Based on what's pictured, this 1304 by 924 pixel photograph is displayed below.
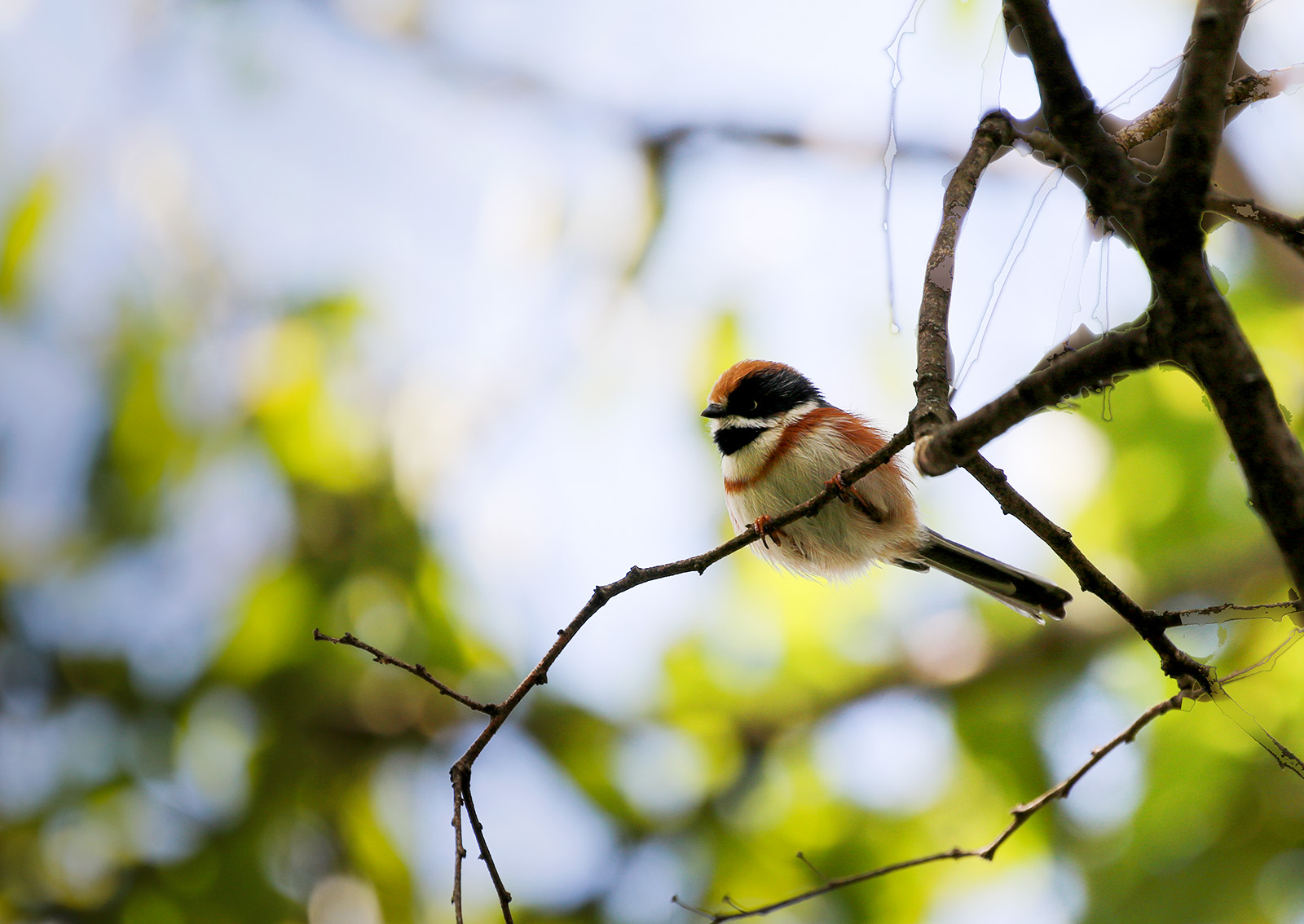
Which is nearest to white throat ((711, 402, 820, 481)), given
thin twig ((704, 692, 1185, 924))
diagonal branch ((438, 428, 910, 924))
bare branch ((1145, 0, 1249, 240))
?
diagonal branch ((438, 428, 910, 924))

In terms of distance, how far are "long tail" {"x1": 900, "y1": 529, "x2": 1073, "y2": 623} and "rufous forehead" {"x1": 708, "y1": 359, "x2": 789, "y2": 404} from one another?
1157 mm

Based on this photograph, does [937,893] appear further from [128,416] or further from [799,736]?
[128,416]

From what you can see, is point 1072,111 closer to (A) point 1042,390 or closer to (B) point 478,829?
(A) point 1042,390

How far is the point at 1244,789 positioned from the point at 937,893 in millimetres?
1749

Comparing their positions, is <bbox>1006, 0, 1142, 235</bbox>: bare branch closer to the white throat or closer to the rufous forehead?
the white throat

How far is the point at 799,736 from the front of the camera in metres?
5.73

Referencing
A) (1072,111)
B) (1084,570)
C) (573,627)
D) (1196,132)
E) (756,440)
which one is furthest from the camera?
(756,440)

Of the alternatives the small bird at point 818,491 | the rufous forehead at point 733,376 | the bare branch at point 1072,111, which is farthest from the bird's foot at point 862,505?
the bare branch at point 1072,111

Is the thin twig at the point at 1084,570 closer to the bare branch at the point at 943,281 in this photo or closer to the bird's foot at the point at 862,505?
the bare branch at the point at 943,281

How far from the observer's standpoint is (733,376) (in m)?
4.61

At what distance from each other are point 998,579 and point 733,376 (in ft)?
5.17

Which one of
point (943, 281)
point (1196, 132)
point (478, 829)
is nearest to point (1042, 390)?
point (1196, 132)

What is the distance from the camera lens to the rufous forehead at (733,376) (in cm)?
457

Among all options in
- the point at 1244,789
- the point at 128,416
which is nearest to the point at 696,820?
the point at 1244,789
